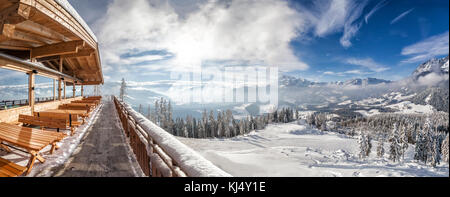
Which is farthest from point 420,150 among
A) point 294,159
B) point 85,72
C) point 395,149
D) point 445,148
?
point 85,72

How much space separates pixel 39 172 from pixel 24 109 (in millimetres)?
7163

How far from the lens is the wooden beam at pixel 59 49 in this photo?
6.85m

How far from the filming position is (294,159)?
60969mm

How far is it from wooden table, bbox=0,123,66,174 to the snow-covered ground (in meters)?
38.5

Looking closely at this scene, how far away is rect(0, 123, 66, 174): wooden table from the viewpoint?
10.2 feet

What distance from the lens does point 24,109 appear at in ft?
25.2

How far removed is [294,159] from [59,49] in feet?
219

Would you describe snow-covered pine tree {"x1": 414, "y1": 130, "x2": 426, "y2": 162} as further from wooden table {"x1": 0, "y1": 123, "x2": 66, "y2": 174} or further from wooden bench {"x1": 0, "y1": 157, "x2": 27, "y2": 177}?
wooden bench {"x1": 0, "y1": 157, "x2": 27, "y2": 177}

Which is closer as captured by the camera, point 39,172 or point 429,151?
point 39,172

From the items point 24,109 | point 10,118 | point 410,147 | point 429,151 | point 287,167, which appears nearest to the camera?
point 10,118

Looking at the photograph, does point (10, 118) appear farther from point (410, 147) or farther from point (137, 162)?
point (410, 147)

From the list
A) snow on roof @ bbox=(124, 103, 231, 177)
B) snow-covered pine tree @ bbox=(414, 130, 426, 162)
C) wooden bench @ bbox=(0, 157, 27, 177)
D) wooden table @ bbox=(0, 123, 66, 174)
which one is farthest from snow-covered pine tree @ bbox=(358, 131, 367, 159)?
wooden bench @ bbox=(0, 157, 27, 177)

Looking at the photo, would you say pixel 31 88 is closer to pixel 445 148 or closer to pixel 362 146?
pixel 362 146
